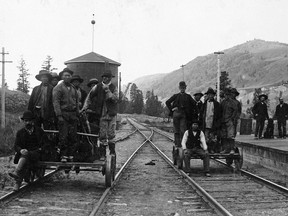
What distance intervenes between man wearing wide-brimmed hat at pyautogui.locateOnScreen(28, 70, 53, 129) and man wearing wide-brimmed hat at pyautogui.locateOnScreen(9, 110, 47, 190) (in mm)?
734

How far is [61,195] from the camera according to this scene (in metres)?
8.05

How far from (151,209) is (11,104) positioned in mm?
48227

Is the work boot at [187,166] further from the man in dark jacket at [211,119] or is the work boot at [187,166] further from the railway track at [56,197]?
the railway track at [56,197]

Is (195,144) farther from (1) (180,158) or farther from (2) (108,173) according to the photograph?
(2) (108,173)

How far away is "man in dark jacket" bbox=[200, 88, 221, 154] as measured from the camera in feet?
39.3

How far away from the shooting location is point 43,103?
929 cm

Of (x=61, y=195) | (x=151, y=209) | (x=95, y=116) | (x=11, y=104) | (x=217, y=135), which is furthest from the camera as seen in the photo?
(x=11, y=104)

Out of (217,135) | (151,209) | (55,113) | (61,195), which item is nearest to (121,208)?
(151,209)

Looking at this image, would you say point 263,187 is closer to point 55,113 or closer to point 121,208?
point 121,208

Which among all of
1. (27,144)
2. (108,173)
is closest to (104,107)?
(108,173)

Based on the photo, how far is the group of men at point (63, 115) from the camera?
27.6 ft

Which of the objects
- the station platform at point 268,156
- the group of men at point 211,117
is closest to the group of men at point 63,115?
the group of men at point 211,117

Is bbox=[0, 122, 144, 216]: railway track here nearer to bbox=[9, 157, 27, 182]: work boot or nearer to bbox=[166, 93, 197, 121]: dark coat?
bbox=[9, 157, 27, 182]: work boot

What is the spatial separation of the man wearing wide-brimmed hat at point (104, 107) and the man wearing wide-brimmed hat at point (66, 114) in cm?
74
